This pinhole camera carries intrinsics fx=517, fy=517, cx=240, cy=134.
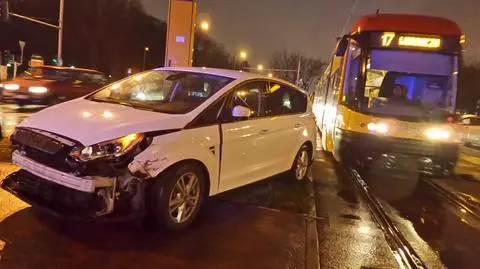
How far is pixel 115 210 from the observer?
4.86m

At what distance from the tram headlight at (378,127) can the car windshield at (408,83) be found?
0.27m

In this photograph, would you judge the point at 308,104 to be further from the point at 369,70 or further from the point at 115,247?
the point at 115,247

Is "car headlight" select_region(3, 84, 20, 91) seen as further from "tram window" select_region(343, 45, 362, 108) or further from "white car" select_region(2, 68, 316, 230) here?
"white car" select_region(2, 68, 316, 230)

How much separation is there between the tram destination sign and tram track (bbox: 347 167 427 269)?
3.06 meters

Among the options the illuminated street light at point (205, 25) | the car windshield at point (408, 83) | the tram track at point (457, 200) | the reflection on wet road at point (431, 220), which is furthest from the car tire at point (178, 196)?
the illuminated street light at point (205, 25)

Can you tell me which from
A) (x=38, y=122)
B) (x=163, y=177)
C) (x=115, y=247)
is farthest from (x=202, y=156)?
(x=38, y=122)

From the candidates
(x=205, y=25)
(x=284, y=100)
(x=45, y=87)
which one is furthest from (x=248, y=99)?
(x=205, y=25)

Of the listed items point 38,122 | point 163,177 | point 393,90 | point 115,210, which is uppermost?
point 393,90

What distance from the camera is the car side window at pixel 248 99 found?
598cm

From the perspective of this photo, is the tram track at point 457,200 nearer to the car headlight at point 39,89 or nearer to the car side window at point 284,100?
the car side window at point 284,100

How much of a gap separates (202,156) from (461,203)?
499 centimetres

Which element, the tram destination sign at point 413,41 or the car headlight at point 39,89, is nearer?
the tram destination sign at point 413,41

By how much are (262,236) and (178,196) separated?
1024 mm

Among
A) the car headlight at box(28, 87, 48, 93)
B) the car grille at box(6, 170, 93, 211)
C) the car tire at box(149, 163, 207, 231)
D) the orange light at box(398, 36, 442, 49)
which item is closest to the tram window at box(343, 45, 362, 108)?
the orange light at box(398, 36, 442, 49)
